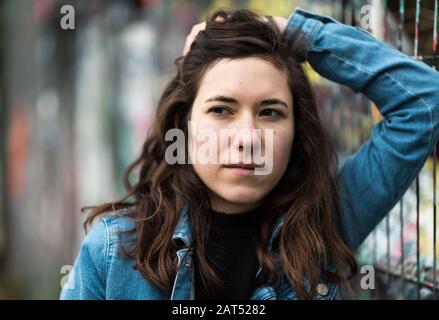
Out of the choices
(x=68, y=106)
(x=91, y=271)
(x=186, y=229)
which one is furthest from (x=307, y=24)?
(x=68, y=106)

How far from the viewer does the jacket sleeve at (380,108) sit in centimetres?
204

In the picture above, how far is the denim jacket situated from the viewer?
2.01 metres

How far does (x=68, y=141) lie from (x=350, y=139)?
414 cm

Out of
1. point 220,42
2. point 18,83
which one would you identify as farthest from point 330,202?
point 18,83

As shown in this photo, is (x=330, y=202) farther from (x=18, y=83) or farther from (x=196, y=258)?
(x=18, y=83)

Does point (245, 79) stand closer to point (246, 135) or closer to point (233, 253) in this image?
point (246, 135)

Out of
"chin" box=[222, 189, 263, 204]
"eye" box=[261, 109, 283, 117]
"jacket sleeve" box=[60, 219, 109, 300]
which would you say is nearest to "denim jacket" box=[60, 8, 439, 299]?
"jacket sleeve" box=[60, 219, 109, 300]

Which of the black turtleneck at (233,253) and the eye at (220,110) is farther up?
the eye at (220,110)

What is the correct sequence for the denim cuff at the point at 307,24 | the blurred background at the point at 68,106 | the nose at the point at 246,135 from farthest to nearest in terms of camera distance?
the blurred background at the point at 68,106 < the denim cuff at the point at 307,24 < the nose at the point at 246,135

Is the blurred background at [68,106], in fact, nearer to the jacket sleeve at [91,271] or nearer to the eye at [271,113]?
the eye at [271,113]

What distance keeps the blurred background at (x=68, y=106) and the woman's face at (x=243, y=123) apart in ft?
5.60

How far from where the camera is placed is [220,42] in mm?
2059

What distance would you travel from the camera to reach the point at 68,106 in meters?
6.57

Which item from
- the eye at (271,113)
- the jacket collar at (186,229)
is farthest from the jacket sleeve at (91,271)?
the eye at (271,113)
